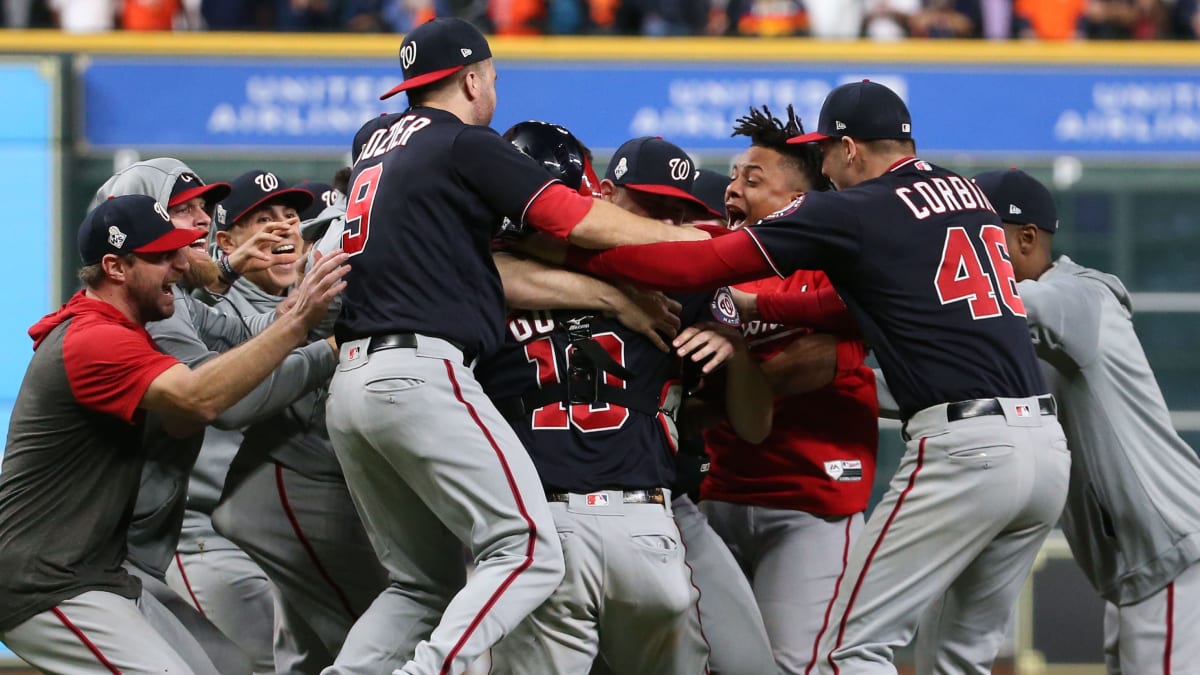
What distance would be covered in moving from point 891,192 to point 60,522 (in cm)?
266

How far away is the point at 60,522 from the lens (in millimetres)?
4730

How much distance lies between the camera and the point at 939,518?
15.8 ft

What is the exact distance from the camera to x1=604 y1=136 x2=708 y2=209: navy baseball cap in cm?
542

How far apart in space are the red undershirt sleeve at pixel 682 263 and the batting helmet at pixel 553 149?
35 cm

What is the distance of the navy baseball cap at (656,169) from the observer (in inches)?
213

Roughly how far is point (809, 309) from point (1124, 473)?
120 centimetres

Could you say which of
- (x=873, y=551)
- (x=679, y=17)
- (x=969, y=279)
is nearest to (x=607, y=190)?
(x=969, y=279)

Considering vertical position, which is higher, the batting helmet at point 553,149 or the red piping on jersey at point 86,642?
the batting helmet at point 553,149

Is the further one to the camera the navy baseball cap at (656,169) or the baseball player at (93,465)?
the navy baseball cap at (656,169)

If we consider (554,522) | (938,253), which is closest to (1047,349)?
(938,253)

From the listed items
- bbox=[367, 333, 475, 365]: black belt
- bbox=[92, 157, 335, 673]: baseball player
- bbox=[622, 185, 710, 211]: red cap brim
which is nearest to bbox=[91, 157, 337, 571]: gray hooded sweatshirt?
bbox=[92, 157, 335, 673]: baseball player

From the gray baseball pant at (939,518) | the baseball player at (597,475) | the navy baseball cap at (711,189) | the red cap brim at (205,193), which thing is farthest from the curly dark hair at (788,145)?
the red cap brim at (205,193)

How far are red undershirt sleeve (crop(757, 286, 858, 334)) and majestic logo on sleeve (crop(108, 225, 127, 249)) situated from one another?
2.06 meters

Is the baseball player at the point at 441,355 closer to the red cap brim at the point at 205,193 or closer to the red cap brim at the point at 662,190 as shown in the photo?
the red cap brim at the point at 662,190
